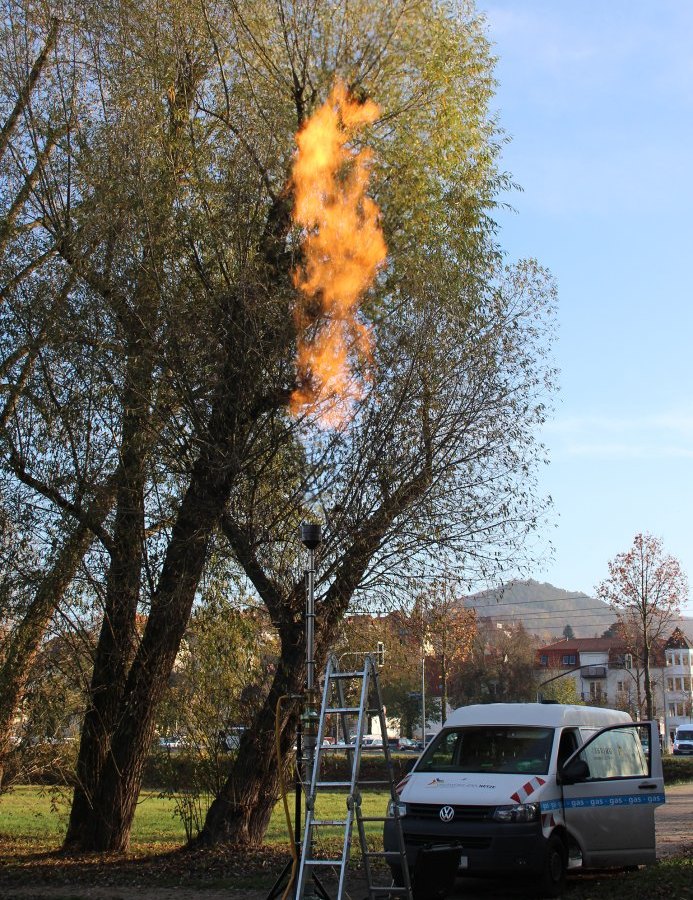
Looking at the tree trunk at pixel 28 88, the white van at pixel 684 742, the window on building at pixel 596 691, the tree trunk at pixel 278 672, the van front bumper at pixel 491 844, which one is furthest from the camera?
the window on building at pixel 596 691

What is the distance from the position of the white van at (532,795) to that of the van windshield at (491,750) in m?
0.01

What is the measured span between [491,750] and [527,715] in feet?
2.21

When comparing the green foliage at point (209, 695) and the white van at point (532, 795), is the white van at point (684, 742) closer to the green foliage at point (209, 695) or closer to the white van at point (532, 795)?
the green foliage at point (209, 695)

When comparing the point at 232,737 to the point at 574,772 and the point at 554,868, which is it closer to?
the point at 574,772

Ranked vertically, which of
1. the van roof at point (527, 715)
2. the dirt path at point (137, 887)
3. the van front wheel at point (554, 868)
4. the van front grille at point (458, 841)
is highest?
the van roof at point (527, 715)

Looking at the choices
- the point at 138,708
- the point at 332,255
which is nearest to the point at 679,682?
the point at 138,708

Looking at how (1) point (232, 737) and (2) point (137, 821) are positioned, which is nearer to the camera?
(1) point (232, 737)

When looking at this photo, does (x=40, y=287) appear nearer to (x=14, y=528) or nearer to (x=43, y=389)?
(x=43, y=389)

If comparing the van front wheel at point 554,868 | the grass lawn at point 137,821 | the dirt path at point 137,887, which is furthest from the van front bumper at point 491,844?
the grass lawn at point 137,821

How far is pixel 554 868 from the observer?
11.2 meters

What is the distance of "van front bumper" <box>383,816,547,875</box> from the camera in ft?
35.7

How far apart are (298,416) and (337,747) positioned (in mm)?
6116

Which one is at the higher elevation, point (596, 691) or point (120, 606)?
point (596, 691)

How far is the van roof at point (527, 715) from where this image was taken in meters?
12.6
